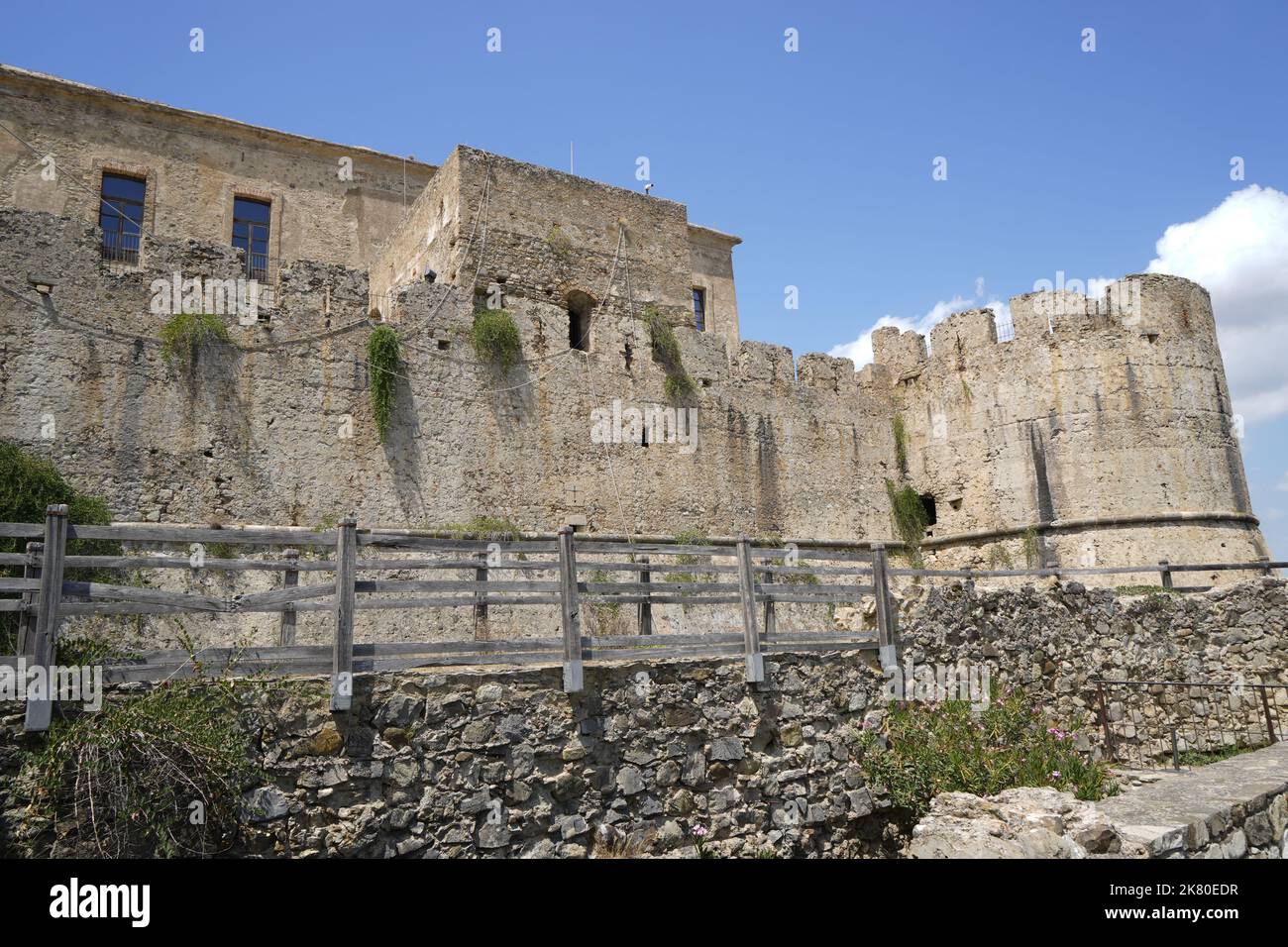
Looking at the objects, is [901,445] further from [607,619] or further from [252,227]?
[252,227]

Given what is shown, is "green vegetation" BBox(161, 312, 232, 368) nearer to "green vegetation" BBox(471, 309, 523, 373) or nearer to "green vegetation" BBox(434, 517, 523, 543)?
"green vegetation" BBox(471, 309, 523, 373)

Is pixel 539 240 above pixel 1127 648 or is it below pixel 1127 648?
above

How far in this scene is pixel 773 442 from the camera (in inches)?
690

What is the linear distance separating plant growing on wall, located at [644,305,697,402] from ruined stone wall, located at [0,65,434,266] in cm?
863

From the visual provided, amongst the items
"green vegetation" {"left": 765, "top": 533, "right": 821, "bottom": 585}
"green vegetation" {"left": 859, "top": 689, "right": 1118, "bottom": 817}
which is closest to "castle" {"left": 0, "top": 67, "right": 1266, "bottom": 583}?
"green vegetation" {"left": 765, "top": 533, "right": 821, "bottom": 585}

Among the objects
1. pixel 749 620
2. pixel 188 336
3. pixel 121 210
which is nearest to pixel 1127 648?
pixel 749 620

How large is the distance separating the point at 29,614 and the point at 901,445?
17456mm

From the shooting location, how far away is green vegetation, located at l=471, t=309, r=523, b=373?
14.1 m

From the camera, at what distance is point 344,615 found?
621 cm

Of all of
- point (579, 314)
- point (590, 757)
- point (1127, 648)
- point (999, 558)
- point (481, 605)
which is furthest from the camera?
point (999, 558)

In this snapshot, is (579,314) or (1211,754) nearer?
(1211,754)
